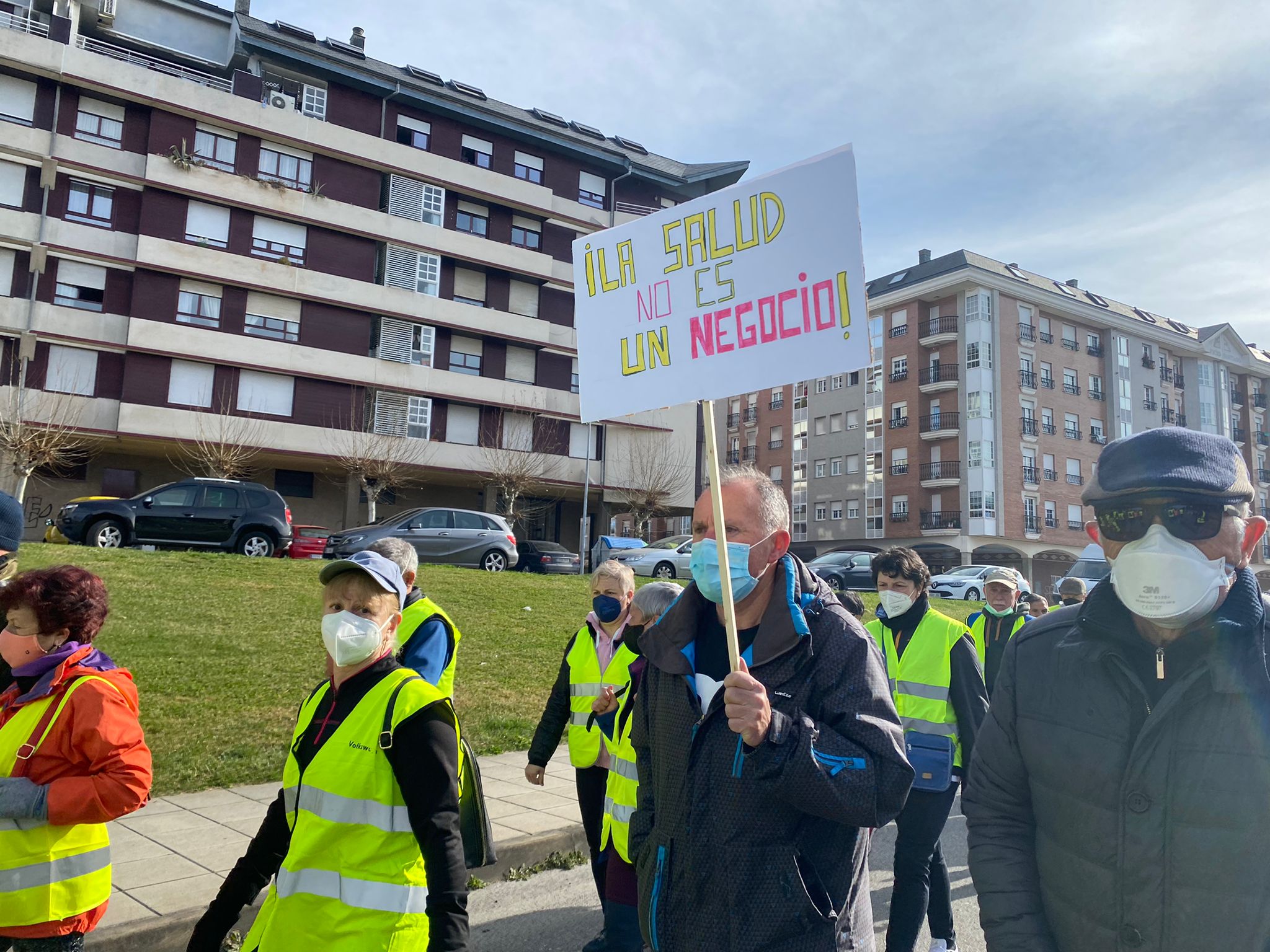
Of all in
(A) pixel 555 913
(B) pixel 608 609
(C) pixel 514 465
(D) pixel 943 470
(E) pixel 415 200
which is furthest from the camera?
(D) pixel 943 470

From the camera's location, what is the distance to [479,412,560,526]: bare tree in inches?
1513

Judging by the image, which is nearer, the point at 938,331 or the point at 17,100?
the point at 17,100

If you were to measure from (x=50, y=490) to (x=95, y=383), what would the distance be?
4001 millimetres

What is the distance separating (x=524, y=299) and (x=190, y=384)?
14.7m

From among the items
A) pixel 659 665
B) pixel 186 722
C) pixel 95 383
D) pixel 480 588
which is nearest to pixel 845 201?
pixel 659 665

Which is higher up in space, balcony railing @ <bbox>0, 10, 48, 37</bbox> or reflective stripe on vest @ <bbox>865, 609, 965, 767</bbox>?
balcony railing @ <bbox>0, 10, 48, 37</bbox>

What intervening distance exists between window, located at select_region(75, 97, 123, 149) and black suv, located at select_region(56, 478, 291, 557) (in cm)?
1842

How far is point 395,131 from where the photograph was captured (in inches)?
1570

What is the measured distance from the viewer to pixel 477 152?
138 feet

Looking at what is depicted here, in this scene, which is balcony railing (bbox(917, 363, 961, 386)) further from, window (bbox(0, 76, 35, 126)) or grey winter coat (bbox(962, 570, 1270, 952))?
grey winter coat (bbox(962, 570, 1270, 952))

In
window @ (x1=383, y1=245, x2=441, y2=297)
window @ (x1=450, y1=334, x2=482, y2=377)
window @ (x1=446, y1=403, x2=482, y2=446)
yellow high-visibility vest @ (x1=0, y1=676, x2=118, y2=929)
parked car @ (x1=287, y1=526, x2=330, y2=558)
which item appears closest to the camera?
yellow high-visibility vest @ (x1=0, y1=676, x2=118, y2=929)

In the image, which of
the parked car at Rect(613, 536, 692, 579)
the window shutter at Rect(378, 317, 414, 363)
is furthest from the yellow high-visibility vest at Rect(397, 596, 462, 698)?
the window shutter at Rect(378, 317, 414, 363)

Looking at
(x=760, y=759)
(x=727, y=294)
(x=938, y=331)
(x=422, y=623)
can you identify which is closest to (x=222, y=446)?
(x=422, y=623)

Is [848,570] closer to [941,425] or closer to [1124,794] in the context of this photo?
[941,425]
